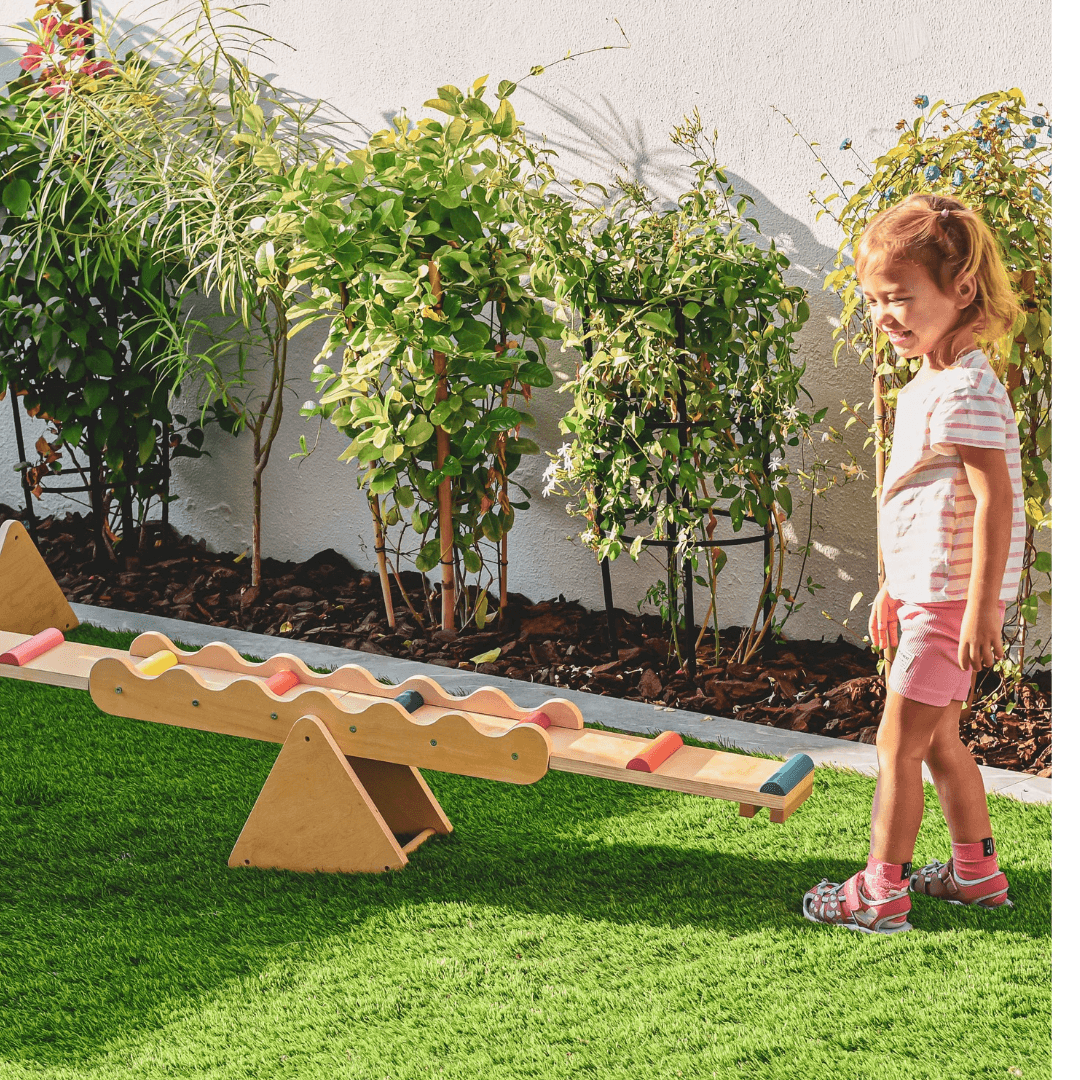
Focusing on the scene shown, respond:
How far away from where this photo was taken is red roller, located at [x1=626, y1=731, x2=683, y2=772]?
8.24ft

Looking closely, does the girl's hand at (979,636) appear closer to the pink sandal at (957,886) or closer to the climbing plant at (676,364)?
the pink sandal at (957,886)

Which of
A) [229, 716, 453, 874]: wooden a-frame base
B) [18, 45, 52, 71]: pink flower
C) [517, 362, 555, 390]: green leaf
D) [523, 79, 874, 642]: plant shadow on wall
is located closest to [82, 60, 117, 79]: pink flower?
[18, 45, 52, 71]: pink flower

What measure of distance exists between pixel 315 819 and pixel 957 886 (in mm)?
1359

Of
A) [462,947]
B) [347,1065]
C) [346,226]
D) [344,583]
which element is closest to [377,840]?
[462,947]

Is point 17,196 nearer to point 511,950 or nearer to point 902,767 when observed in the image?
point 511,950

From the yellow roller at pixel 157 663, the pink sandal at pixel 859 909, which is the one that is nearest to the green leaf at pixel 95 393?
the yellow roller at pixel 157 663

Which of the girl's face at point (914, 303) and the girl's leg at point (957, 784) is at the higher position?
the girl's face at point (914, 303)

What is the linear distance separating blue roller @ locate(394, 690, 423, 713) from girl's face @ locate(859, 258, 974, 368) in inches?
52.8

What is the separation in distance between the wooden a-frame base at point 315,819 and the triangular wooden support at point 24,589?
76.3 inches

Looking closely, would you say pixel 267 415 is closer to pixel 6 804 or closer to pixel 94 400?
pixel 94 400

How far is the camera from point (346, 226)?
3.78m

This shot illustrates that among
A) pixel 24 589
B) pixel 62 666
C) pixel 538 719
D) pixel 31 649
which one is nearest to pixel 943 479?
pixel 538 719

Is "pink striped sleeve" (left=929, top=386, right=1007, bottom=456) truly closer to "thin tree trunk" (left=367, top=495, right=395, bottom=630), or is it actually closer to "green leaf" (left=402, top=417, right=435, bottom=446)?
"green leaf" (left=402, top=417, right=435, bottom=446)

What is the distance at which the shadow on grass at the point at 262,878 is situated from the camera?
2.32 m
